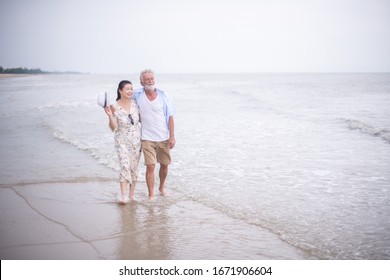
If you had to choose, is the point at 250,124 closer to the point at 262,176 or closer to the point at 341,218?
the point at 262,176

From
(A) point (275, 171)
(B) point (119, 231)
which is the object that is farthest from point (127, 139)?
(A) point (275, 171)

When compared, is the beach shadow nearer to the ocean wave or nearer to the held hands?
the held hands

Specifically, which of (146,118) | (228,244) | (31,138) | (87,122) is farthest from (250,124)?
(228,244)

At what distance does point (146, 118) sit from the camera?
5.10 m

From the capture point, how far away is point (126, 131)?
197 inches

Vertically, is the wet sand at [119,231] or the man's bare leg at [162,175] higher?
the man's bare leg at [162,175]

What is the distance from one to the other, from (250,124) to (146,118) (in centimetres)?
942

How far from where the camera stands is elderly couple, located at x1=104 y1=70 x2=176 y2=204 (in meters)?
4.93

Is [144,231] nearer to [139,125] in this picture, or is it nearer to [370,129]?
[139,125]

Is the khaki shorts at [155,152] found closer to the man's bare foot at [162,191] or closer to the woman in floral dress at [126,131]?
the woman in floral dress at [126,131]

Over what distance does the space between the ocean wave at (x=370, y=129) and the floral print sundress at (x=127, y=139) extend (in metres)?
8.32

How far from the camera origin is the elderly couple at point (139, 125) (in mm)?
4934

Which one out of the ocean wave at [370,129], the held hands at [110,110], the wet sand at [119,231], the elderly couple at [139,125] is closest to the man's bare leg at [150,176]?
the elderly couple at [139,125]

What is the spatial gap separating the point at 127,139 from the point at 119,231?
1.48 m
